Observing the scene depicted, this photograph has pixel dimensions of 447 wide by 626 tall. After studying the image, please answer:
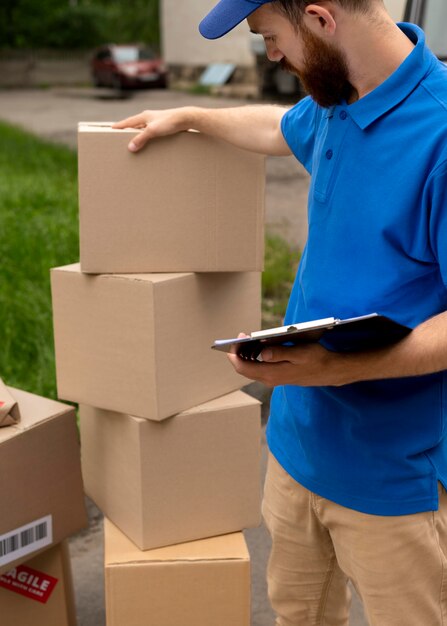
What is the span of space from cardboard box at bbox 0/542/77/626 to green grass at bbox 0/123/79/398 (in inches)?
46.1

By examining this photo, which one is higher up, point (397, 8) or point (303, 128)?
point (397, 8)

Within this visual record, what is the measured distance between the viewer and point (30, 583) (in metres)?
2.10

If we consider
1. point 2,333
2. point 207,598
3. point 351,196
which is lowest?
point 207,598

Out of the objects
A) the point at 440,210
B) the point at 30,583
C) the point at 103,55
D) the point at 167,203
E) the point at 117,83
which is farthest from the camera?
the point at 103,55

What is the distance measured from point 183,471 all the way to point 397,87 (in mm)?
1061

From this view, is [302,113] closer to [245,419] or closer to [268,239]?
[245,419]

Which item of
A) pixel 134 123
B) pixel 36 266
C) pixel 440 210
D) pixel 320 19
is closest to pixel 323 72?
pixel 320 19

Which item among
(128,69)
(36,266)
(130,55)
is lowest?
(36,266)

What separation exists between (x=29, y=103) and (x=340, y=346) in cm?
1835

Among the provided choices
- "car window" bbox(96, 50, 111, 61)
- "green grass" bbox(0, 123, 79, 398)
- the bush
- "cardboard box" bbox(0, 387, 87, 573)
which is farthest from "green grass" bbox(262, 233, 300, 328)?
the bush

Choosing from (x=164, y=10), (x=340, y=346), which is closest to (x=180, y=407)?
(x=340, y=346)

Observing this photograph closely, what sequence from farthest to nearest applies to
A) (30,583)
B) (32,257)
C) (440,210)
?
(32,257) < (30,583) < (440,210)

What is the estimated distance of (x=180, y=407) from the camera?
6.33ft

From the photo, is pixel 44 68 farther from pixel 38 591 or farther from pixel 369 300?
pixel 369 300
